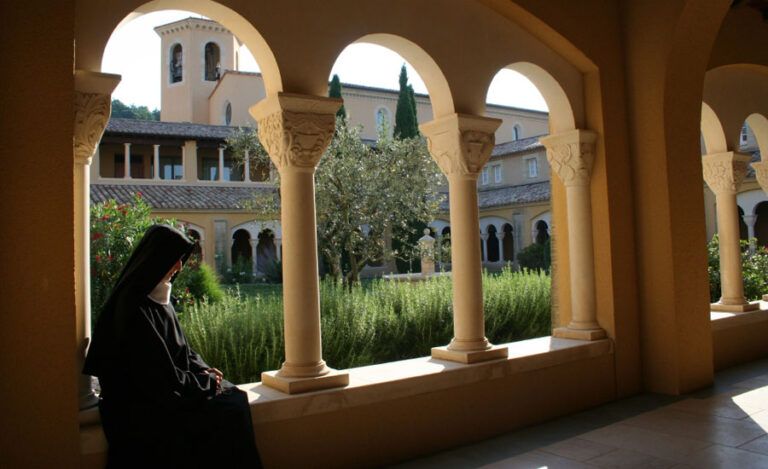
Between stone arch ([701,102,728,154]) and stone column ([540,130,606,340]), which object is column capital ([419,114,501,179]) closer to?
stone column ([540,130,606,340])

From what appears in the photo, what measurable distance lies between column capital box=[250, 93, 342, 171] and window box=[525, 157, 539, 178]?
2614 centimetres

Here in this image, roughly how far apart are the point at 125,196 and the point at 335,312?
16649mm

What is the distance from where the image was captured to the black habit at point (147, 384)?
2.84 metres

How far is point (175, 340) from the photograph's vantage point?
A: 3.11 m

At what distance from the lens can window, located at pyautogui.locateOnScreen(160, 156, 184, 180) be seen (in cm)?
2622

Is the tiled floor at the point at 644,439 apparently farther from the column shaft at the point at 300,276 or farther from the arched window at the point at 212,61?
the arched window at the point at 212,61

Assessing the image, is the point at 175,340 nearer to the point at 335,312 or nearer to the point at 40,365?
the point at 40,365

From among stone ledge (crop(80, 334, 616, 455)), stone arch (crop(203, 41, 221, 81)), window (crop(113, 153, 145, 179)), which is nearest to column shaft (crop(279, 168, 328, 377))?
stone ledge (crop(80, 334, 616, 455))

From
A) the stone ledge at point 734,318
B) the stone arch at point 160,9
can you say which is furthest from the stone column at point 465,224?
the stone ledge at point 734,318

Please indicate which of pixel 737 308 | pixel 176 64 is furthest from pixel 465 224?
pixel 176 64

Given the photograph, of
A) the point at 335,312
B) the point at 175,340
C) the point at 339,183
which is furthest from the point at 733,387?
the point at 339,183

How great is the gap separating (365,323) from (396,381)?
236 centimetres

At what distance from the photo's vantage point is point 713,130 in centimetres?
705

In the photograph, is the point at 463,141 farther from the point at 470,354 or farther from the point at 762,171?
the point at 762,171
